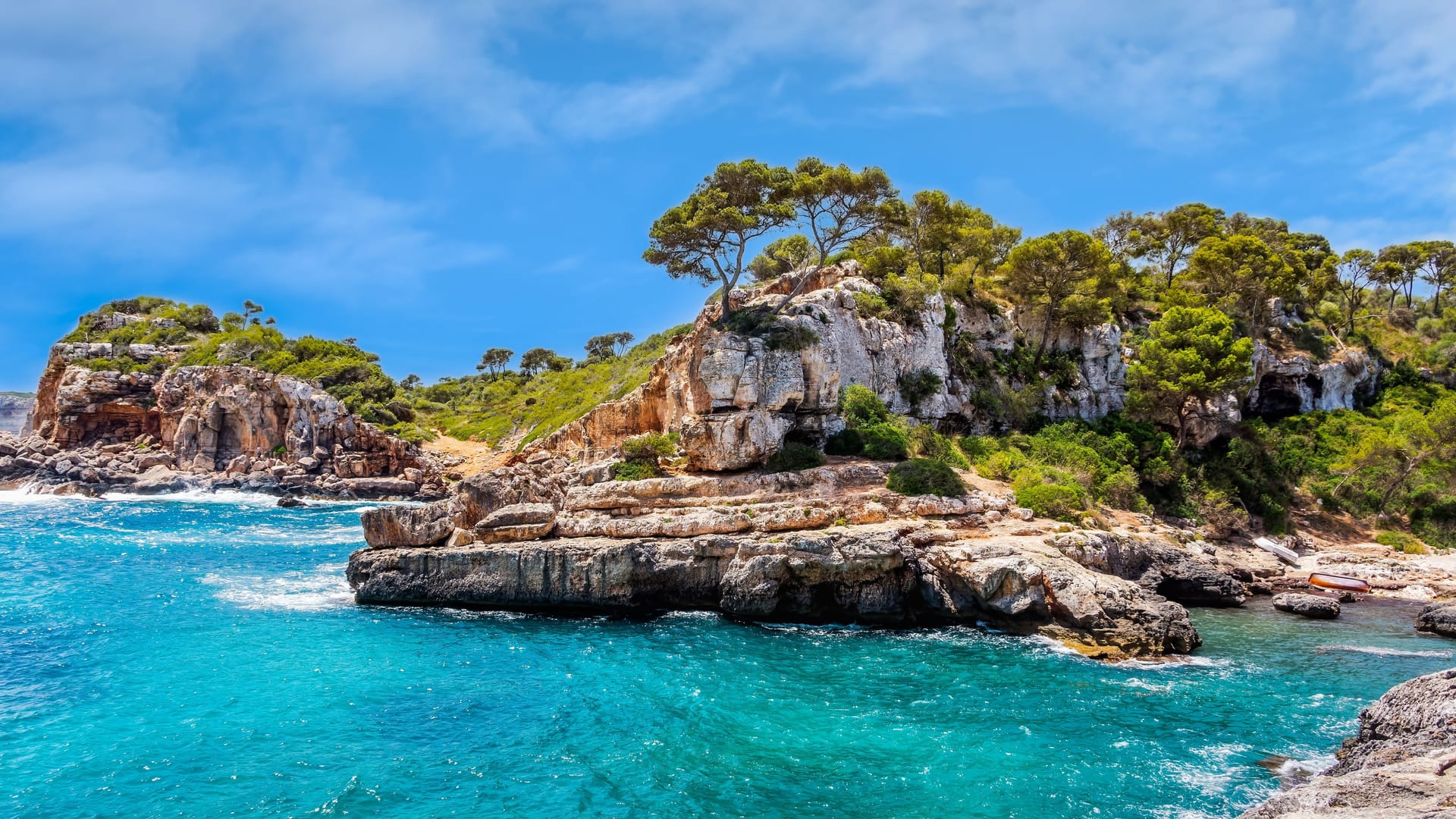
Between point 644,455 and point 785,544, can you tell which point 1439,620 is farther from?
point 644,455

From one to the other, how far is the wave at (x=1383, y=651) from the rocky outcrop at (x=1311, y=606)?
11.0 feet

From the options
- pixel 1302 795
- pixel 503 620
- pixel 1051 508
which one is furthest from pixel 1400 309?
pixel 503 620

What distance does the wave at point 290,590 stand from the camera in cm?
2428

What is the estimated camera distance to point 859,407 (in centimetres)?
3291

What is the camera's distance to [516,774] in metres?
12.7

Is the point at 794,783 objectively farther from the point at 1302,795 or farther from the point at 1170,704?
the point at 1170,704

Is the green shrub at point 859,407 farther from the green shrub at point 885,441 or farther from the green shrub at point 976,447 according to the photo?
the green shrub at point 976,447

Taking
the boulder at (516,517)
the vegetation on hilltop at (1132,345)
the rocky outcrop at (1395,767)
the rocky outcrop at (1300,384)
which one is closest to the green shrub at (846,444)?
the vegetation on hilltop at (1132,345)

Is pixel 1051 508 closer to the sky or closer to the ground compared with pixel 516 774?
closer to the sky

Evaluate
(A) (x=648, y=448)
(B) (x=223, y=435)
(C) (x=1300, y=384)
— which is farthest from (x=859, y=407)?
(B) (x=223, y=435)

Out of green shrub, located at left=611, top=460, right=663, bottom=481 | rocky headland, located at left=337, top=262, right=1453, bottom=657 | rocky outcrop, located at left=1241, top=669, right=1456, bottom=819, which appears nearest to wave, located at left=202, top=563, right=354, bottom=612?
rocky headland, located at left=337, top=262, right=1453, bottom=657

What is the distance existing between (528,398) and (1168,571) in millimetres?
68597

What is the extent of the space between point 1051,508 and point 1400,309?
52.8 metres

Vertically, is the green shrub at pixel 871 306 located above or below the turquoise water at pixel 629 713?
above
